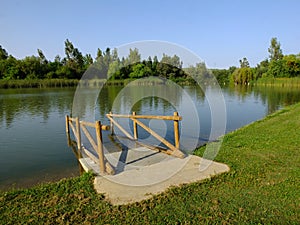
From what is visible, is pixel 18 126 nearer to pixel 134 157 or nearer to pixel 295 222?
pixel 134 157

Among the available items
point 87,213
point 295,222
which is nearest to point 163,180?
point 87,213

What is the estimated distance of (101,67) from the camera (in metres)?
10.2

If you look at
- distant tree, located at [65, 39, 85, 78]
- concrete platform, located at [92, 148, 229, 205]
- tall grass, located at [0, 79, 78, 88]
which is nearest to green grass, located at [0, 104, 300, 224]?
concrete platform, located at [92, 148, 229, 205]

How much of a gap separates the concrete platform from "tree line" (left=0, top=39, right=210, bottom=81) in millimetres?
2895

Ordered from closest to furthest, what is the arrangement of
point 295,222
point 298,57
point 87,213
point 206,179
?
1. point 295,222
2. point 87,213
3. point 206,179
4. point 298,57

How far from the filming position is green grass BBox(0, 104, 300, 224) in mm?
3822

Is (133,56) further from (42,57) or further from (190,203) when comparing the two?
(42,57)

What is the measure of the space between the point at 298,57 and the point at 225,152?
2752 inches

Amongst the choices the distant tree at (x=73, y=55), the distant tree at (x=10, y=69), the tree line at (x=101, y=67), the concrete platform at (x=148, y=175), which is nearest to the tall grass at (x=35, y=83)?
the tree line at (x=101, y=67)

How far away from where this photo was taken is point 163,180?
5.29 meters

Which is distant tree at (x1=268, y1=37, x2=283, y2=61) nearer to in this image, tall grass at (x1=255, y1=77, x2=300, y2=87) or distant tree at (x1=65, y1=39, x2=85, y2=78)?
tall grass at (x1=255, y1=77, x2=300, y2=87)

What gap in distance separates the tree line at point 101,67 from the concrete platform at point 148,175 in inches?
114

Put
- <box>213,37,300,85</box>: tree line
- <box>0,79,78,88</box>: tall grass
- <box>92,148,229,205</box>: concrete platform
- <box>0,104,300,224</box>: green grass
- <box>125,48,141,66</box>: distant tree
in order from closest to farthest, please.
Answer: <box>0,104,300,224</box>: green grass
<box>92,148,229,205</box>: concrete platform
<box>125,48,141,66</box>: distant tree
<box>0,79,78,88</box>: tall grass
<box>213,37,300,85</box>: tree line

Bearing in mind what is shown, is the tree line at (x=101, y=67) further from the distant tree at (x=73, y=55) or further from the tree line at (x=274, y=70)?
the tree line at (x=274, y=70)
